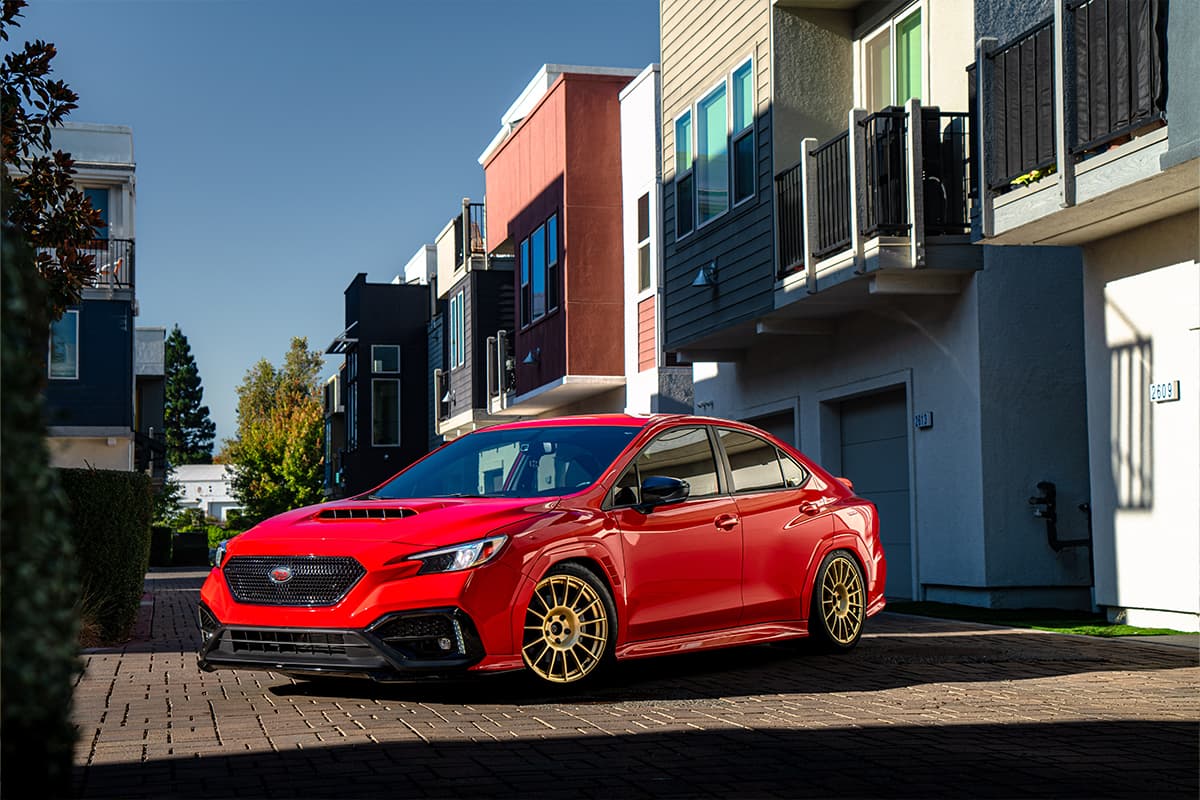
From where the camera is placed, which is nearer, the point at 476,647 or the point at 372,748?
the point at 372,748

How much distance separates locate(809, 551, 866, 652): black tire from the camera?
33.6 feet

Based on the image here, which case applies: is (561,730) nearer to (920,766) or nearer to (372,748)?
(372,748)

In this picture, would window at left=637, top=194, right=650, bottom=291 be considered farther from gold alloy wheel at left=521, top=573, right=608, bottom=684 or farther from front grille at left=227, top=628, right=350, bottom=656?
front grille at left=227, top=628, right=350, bottom=656

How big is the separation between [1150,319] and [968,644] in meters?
3.33

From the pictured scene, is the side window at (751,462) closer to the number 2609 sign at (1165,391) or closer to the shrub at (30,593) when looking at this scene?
the number 2609 sign at (1165,391)

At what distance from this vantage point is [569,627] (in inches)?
331

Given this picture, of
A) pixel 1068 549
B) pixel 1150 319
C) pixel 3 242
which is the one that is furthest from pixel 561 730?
pixel 1068 549

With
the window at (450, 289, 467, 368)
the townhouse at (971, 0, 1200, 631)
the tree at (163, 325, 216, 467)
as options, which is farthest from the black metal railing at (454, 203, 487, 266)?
the tree at (163, 325, 216, 467)

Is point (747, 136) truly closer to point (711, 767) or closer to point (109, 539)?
point (109, 539)

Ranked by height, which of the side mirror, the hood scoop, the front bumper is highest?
the side mirror

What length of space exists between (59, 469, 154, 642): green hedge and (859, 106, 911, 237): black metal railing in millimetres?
7314

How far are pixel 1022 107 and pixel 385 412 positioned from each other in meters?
39.3

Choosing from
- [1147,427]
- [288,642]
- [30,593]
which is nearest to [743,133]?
[1147,427]

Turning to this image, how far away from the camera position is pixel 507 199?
1232 inches
